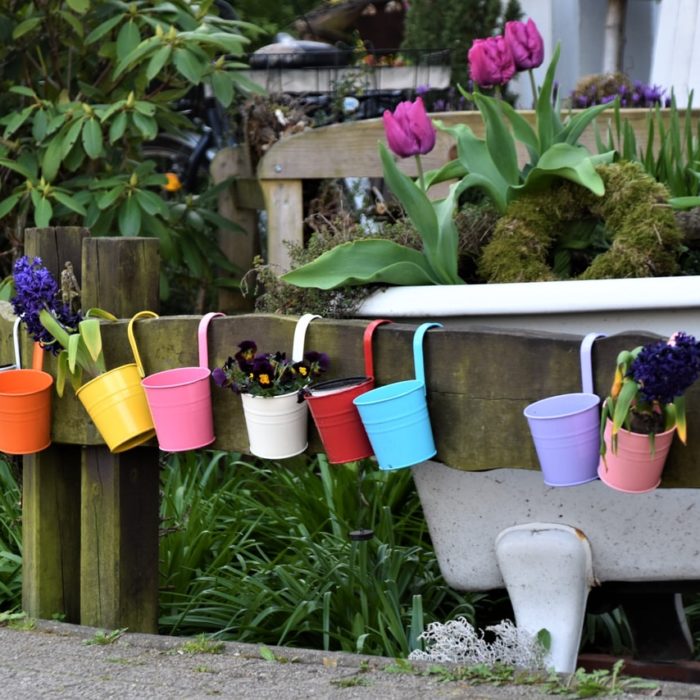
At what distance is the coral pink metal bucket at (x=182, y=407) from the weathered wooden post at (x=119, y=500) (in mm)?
213

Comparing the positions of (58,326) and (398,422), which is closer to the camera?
(398,422)

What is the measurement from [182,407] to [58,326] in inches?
12.5

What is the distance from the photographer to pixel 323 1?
28.3 feet

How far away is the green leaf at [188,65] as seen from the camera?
3430mm

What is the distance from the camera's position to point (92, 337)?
2.30 metres

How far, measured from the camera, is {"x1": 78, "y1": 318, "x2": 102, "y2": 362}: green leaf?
2.30m

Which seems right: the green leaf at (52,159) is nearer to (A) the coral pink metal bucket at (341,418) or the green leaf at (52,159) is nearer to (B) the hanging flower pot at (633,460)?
(A) the coral pink metal bucket at (341,418)

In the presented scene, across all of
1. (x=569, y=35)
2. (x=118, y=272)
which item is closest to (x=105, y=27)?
(x=118, y=272)

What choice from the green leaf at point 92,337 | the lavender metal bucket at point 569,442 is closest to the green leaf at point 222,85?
the green leaf at point 92,337

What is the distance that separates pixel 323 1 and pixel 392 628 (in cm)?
693

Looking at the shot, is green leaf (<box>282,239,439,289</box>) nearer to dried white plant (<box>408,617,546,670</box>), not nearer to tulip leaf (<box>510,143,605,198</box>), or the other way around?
tulip leaf (<box>510,143,605,198</box>)

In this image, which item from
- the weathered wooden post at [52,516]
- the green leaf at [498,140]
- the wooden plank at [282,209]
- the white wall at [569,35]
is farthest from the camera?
the white wall at [569,35]

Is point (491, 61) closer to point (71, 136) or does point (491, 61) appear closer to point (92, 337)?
point (92, 337)

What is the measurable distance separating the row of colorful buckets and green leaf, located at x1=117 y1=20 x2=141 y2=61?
137 cm
